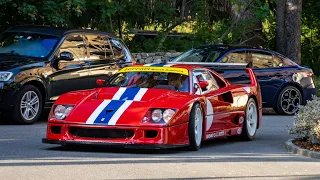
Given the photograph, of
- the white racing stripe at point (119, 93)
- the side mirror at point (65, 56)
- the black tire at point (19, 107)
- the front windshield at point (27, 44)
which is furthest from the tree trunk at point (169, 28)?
the white racing stripe at point (119, 93)

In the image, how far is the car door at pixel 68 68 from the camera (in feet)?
55.8

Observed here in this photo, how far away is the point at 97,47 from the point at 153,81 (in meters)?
5.52

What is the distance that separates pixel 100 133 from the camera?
465 inches

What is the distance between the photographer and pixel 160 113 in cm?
1187

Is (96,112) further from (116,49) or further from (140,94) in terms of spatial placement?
(116,49)

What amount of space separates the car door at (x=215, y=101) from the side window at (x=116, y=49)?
4.96m

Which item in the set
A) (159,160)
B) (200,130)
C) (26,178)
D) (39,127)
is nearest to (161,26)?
(39,127)

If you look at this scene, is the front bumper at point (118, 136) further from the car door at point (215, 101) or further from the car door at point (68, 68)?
the car door at point (68, 68)

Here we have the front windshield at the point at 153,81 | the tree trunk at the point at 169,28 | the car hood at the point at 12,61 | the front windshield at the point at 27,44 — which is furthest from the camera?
the tree trunk at the point at 169,28

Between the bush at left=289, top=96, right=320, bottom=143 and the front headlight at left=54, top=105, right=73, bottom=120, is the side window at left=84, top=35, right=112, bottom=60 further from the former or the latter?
the front headlight at left=54, top=105, right=73, bottom=120

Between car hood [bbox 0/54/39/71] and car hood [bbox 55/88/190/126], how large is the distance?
379cm

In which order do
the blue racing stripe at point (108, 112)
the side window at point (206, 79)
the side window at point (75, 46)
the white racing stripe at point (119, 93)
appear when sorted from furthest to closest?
the side window at point (75, 46)
the side window at point (206, 79)
the white racing stripe at point (119, 93)
the blue racing stripe at point (108, 112)

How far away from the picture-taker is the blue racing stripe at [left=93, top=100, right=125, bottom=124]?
1178cm

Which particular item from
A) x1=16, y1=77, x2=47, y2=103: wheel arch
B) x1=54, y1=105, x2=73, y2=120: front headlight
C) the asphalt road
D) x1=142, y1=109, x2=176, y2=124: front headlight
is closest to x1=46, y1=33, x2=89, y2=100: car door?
x1=16, y1=77, x2=47, y2=103: wheel arch
